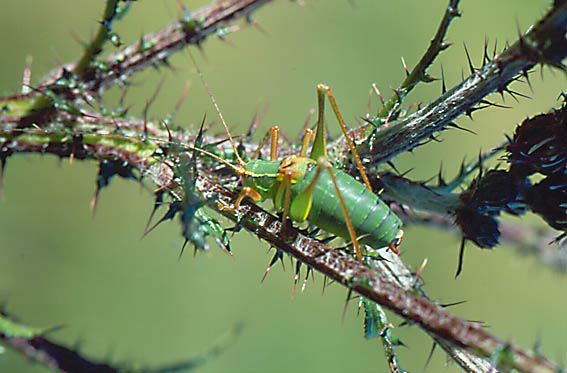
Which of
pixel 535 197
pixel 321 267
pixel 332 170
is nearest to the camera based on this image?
pixel 321 267

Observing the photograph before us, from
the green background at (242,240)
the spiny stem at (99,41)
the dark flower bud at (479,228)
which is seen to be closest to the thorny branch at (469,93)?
the dark flower bud at (479,228)

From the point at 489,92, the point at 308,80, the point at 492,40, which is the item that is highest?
the point at 492,40

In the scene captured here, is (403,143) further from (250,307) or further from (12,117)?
(250,307)

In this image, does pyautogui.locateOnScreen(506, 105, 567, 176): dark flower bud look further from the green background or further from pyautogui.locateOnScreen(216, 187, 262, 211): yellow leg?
the green background

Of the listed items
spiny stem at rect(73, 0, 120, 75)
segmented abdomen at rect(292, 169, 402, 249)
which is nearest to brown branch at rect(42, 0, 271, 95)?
spiny stem at rect(73, 0, 120, 75)

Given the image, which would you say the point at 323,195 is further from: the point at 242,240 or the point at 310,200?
the point at 242,240

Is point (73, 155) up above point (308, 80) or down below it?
below

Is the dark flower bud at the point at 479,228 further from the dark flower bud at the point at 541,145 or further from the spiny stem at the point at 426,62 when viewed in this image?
the spiny stem at the point at 426,62

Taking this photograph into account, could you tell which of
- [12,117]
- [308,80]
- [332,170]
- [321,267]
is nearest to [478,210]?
[332,170]
